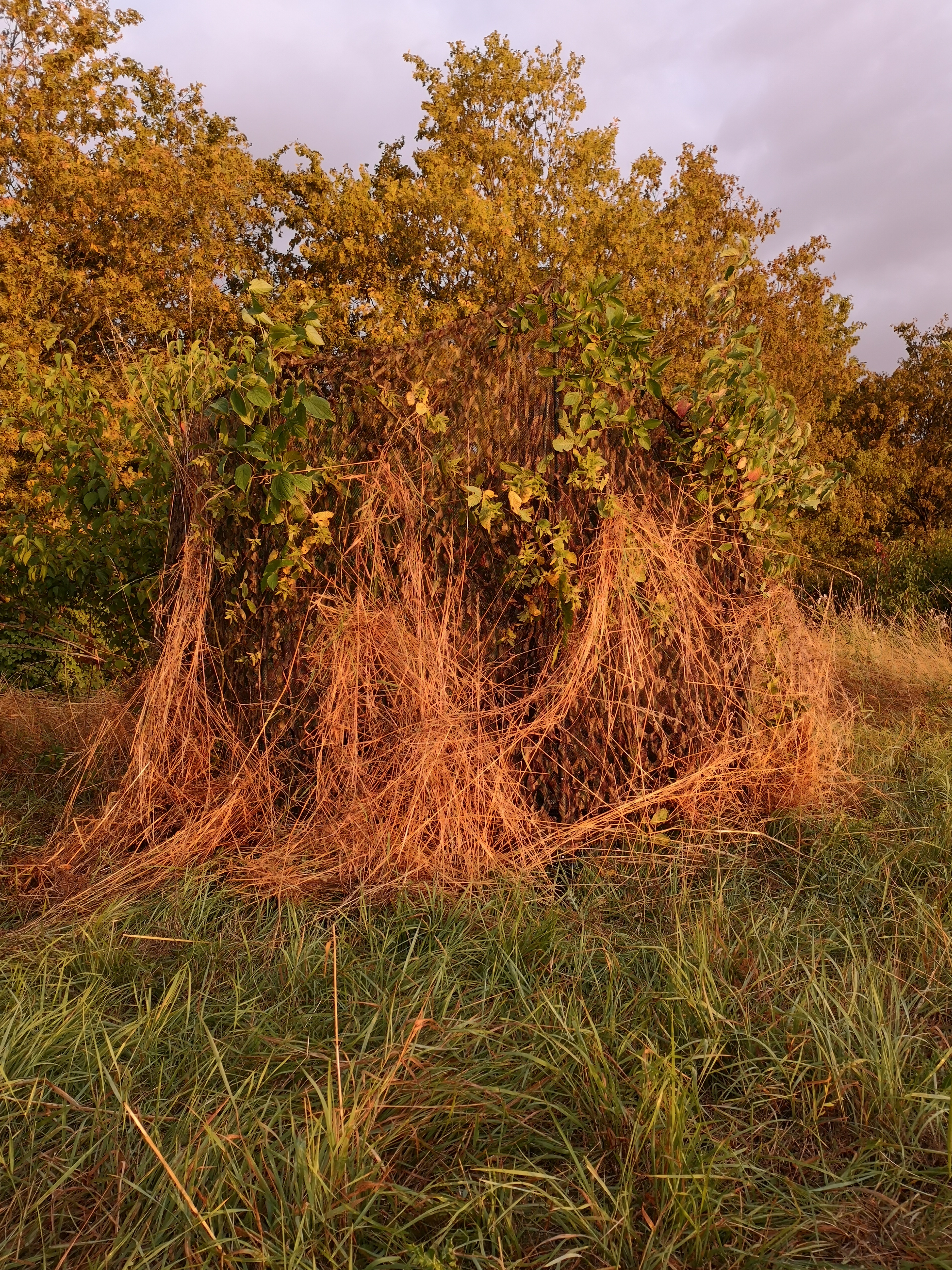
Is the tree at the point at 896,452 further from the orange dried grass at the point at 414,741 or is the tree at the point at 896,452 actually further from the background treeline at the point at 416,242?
the orange dried grass at the point at 414,741

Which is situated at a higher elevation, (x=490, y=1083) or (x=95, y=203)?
(x=95, y=203)

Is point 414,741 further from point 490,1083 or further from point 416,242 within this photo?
point 416,242

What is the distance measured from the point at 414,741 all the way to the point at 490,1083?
1.46 meters

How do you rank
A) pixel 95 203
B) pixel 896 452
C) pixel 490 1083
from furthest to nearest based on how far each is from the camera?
pixel 896 452 < pixel 95 203 < pixel 490 1083

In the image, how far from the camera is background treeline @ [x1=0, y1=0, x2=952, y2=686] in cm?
1538

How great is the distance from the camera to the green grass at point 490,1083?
161cm

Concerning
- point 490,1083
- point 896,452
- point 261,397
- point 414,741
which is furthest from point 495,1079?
point 896,452

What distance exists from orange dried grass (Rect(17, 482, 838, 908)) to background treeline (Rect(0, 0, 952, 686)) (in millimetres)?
9405

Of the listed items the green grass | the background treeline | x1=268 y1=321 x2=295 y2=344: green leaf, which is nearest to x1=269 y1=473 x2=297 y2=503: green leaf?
x1=268 y1=321 x2=295 y2=344: green leaf

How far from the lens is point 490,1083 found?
200cm

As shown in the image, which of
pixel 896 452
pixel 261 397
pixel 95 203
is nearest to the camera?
pixel 261 397

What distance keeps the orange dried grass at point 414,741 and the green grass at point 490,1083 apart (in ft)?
1.04

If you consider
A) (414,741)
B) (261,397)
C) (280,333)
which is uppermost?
(280,333)

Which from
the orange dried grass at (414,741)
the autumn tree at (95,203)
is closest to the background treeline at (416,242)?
the autumn tree at (95,203)
